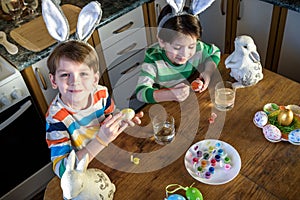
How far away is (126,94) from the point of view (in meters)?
2.33

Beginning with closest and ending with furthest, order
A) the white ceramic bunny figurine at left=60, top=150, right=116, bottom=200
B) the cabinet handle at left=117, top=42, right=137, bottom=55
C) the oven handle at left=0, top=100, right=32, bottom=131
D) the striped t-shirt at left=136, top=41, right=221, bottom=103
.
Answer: the white ceramic bunny figurine at left=60, top=150, right=116, bottom=200
the striped t-shirt at left=136, top=41, right=221, bottom=103
the oven handle at left=0, top=100, right=32, bottom=131
the cabinet handle at left=117, top=42, right=137, bottom=55

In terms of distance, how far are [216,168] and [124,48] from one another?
1.15m

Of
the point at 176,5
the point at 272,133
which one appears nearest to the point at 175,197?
the point at 272,133

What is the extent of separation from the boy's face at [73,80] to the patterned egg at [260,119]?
1.94 ft

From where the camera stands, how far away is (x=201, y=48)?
156 centimetres

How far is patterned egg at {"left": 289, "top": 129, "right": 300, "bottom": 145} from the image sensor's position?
3.86ft

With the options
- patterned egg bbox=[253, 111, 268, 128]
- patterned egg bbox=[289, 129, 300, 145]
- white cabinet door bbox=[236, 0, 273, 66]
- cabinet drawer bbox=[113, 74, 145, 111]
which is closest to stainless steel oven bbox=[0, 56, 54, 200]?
cabinet drawer bbox=[113, 74, 145, 111]

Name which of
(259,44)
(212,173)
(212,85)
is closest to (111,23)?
(212,85)

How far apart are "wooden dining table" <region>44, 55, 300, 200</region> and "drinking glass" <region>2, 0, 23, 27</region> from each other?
101 cm

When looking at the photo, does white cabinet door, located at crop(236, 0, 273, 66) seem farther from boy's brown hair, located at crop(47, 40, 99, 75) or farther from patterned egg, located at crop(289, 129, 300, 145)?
boy's brown hair, located at crop(47, 40, 99, 75)

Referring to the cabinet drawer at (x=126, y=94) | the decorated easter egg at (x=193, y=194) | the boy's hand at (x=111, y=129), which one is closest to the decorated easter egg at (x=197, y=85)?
the boy's hand at (x=111, y=129)

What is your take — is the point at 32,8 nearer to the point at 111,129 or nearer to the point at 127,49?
the point at 127,49

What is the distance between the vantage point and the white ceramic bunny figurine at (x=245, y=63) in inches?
51.8

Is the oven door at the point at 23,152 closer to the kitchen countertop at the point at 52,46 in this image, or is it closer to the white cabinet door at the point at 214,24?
the kitchen countertop at the point at 52,46
